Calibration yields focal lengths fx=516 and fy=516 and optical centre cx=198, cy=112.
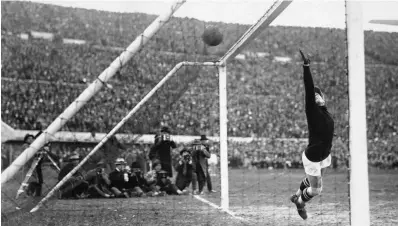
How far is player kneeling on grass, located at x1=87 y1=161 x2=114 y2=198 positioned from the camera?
11148 mm

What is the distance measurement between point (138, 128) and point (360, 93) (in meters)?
10.8

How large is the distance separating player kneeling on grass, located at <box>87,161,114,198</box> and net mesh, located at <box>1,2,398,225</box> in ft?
1.76

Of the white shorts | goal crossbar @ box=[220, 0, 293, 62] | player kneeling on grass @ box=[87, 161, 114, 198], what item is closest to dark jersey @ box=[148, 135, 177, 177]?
player kneeling on grass @ box=[87, 161, 114, 198]

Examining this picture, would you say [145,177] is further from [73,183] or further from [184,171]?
[73,183]

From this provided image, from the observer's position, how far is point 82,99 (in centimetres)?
602

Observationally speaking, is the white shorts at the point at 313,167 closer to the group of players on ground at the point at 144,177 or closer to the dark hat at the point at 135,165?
the group of players on ground at the point at 144,177

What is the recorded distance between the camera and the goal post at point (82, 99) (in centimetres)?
538

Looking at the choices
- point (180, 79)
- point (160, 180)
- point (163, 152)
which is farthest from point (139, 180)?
point (180, 79)

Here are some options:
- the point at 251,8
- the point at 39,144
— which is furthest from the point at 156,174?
the point at 39,144

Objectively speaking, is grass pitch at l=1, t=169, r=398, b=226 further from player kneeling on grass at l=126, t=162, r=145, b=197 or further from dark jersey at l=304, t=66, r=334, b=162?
dark jersey at l=304, t=66, r=334, b=162

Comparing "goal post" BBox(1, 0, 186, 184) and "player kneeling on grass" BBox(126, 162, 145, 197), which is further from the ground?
"goal post" BBox(1, 0, 186, 184)

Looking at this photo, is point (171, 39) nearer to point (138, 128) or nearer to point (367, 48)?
point (367, 48)

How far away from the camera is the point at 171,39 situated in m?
34.9

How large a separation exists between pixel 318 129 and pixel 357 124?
185 centimetres
